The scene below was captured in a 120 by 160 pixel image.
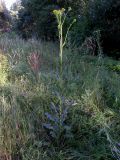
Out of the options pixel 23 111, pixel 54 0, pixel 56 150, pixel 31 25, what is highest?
pixel 54 0

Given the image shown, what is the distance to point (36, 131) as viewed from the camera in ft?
11.0

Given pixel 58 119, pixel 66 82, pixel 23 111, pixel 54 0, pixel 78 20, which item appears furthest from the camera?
pixel 54 0

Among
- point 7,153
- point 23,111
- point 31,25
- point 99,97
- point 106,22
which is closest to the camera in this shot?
point 7,153

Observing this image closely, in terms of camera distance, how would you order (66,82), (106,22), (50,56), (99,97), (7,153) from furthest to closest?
(106,22)
(50,56)
(66,82)
(99,97)
(7,153)

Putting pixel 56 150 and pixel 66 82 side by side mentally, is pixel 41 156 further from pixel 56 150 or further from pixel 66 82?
pixel 66 82

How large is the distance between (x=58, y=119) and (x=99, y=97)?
3.43 ft

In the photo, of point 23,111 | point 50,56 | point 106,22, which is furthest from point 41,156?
point 106,22

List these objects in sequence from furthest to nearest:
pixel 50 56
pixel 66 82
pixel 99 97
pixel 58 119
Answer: pixel 50 56
pixel 66 82
pixel 99 97
pixel 58 119

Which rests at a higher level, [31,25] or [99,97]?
[31,25]

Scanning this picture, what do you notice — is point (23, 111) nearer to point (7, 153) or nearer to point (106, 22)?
point (7, 153)

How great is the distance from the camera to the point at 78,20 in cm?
897

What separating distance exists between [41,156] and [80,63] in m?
3.20

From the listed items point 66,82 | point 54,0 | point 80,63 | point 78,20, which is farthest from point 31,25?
point 66,82

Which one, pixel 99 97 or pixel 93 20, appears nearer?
pixel 99 97
